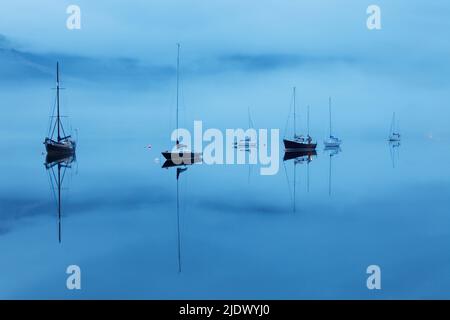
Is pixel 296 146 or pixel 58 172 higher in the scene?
pixel 296 146

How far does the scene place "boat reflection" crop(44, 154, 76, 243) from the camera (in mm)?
10227

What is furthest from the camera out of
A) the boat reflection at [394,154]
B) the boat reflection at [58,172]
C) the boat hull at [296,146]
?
the boat hull at [296,146]

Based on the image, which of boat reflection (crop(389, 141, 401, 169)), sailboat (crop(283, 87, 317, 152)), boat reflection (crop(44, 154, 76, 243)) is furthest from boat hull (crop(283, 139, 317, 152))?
boat reflection (crop(44, 154, 76, 243))

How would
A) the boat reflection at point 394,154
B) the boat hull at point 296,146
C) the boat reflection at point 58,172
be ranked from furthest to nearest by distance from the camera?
the boat hull at point 296,146, the boat reflection at point 394,154, the boat reflection at point 58,172

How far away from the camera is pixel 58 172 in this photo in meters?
17.2

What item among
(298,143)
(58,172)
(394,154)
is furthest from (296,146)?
(58,172)

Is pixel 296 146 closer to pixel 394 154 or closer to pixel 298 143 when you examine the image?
pixel 298 143

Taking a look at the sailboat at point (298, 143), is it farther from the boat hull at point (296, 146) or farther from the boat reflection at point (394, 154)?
the boat reflection at point (394, 154)

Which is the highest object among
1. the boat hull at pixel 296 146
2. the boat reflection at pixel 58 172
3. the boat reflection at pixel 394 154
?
the boat hull at pixel 296 146

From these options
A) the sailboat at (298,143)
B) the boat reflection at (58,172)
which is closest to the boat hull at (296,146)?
the sailboat at (298,143)

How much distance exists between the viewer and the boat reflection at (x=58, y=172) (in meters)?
10.2

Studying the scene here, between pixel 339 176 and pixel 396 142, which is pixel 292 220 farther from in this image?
pixel 396 142

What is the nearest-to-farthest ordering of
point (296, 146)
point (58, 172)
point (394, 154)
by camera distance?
1. point (58, 172)
2. point (394, 154)
3. point (296, 146)
